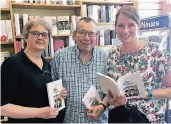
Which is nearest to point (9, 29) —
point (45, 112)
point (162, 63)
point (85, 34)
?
point (85, 34)

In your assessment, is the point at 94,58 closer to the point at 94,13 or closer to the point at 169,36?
the point at 169,36

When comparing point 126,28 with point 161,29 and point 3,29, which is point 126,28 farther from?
point 3,29

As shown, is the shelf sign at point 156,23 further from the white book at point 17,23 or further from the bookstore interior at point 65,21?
the white book at point 17,23

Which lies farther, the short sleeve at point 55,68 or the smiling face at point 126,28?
the short sleeve at point 55,68

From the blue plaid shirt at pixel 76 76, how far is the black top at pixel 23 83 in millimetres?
168

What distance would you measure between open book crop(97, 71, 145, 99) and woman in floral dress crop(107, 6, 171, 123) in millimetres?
45

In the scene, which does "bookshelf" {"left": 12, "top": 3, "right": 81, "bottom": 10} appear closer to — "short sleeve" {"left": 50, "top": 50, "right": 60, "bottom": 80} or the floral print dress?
"short sleeve" {"left": 50, "top": 50, "right": 60, "bottom": 80}

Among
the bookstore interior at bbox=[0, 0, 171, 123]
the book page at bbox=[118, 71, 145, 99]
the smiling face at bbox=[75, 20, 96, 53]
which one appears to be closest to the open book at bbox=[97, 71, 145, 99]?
the book page at bbox=[118, 71, 145, 99]

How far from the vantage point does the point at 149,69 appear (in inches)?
50.8

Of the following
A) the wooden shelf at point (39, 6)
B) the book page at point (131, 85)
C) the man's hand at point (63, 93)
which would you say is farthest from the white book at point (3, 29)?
the book page at point (131, 85)

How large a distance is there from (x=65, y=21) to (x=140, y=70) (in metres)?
1.91

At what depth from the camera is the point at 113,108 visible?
4.70 ft

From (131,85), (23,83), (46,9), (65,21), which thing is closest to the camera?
(131,85)

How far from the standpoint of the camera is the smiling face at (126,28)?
52.9 inches
